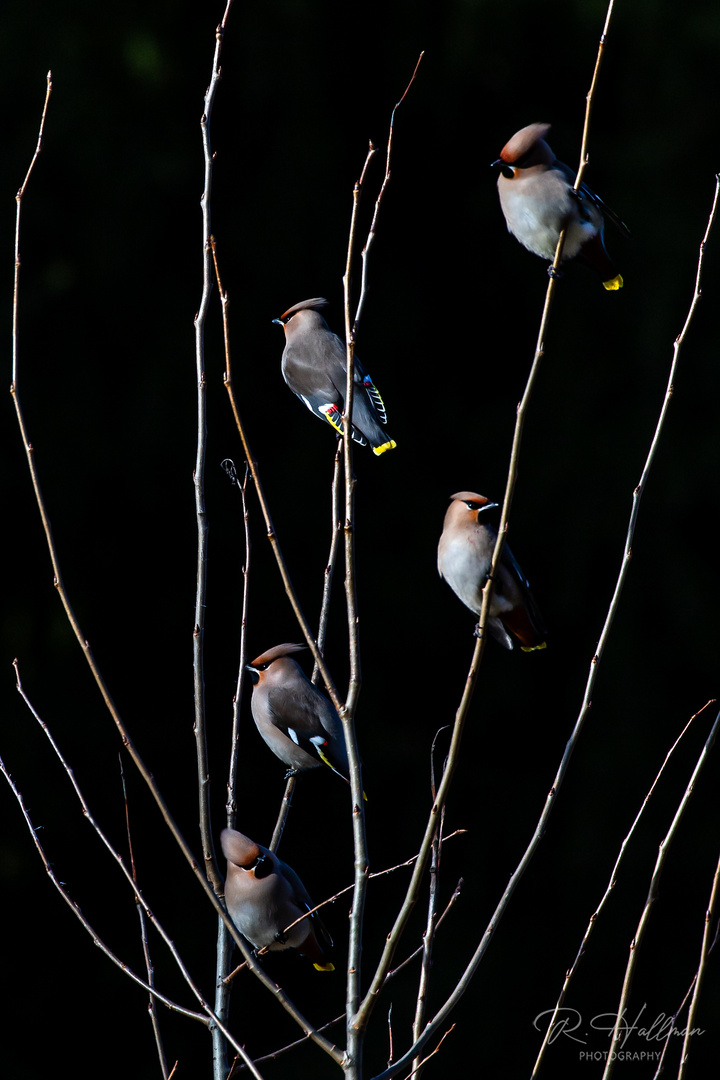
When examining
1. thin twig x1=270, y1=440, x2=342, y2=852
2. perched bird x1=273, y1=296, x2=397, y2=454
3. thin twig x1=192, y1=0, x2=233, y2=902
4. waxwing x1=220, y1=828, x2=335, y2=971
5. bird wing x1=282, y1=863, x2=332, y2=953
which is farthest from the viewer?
perched bird x1=273, y1=296, x2=397, y2=454

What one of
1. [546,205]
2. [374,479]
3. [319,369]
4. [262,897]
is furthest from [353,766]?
[374,479]

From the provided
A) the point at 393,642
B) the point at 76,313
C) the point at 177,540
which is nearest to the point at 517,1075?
the point at 393,642

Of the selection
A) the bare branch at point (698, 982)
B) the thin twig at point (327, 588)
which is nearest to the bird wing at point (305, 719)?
the thin twig at point (327, 588)

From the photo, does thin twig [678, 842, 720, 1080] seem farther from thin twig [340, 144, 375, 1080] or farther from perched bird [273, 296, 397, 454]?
perched bird [273, 296, 397, 454]

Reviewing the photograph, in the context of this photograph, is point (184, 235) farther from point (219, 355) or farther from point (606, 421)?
point (606, 421)

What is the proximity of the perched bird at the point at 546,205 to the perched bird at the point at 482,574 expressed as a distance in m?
0.48

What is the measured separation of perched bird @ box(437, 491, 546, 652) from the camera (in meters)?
1.87

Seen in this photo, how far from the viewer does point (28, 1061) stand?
3676mm

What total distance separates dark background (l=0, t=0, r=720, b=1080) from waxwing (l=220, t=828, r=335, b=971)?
1430mm

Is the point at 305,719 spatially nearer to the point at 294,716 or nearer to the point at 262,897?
the point at 294,716

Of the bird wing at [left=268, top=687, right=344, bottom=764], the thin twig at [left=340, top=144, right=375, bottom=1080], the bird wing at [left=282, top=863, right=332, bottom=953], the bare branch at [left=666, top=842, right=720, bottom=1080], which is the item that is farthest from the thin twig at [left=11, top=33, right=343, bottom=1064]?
the bird wing at [left=268, top=687, right=344, bottom=764]

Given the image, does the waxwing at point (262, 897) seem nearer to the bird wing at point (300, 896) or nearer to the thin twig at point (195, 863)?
the bird wing at point (300, 896)

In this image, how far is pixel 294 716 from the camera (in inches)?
85.9

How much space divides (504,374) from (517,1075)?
2.69 metres
